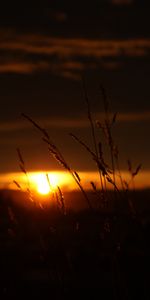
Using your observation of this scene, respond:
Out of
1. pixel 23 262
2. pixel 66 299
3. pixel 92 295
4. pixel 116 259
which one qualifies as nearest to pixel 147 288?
pixel 116 259

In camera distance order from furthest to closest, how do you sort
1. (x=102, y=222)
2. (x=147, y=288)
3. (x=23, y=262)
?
1. (x=23, y=262)
2. (x=102, y=222)
3. (x=147, y=288)

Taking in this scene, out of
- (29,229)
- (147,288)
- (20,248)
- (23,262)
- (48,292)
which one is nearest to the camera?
(147,288)

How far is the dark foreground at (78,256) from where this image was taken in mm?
3094

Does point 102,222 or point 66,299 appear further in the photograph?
point 102,222

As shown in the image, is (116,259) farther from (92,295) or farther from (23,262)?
(23,262)

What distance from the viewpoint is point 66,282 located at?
3.16m

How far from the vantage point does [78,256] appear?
5.36 metres

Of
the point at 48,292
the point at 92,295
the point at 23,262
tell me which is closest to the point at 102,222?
the point at 92,295

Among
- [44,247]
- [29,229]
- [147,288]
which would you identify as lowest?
[147,288]

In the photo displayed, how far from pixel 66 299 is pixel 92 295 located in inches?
61.8

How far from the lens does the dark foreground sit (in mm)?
3094

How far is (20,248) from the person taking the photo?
6703mm

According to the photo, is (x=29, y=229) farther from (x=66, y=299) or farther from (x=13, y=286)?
(x=66, y=299)

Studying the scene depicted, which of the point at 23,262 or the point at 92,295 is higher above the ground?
the point at 23,262
